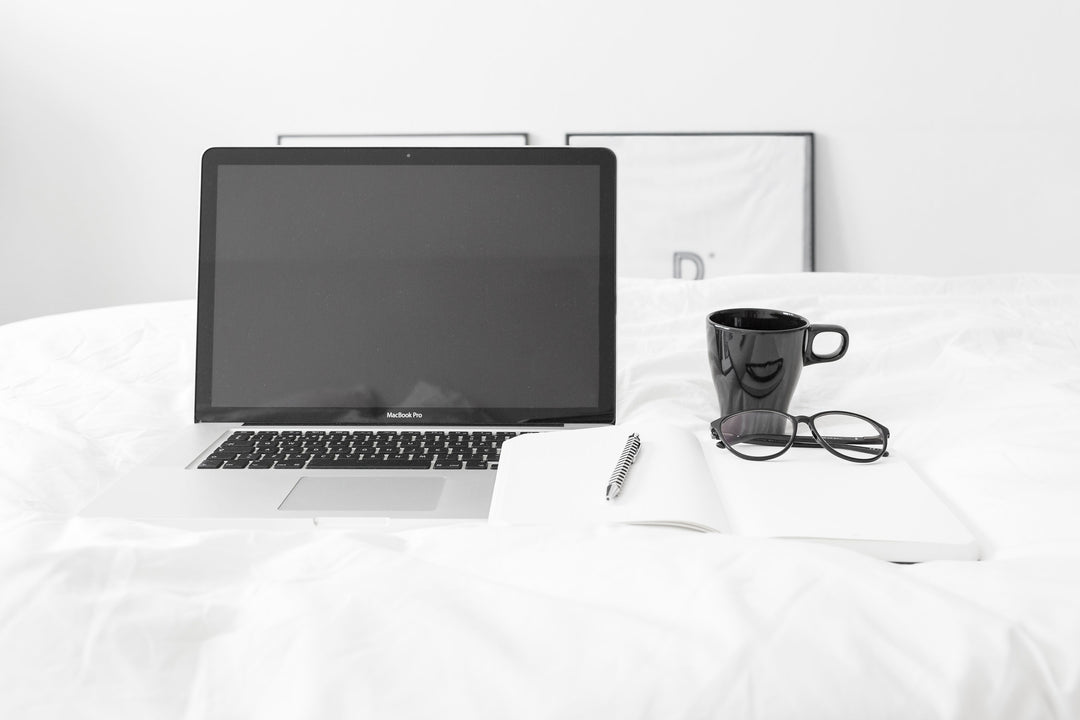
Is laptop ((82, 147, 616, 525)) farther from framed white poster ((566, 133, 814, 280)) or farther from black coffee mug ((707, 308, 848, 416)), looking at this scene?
framed white poster ((566, 133, 814, 280))

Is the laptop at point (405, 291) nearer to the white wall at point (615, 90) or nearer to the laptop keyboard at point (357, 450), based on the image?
the laptop keyboard at point (357, 450)

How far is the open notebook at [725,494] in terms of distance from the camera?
519mm

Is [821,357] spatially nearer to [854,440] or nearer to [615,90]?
[854,440]

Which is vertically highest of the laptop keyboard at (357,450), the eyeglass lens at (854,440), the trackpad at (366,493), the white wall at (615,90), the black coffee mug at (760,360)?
the white wall at (615,90)

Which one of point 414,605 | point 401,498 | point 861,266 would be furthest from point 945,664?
point 861,266

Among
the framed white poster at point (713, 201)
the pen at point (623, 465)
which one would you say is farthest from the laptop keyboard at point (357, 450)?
the framed white poster at point (713, 201)

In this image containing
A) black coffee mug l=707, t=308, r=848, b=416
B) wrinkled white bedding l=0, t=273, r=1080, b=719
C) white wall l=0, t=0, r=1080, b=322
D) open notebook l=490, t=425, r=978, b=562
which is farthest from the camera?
white wall l=0, t=0, r=1080, b=322

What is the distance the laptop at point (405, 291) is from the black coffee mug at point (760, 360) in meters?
0.10

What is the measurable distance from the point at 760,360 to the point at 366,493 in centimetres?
36

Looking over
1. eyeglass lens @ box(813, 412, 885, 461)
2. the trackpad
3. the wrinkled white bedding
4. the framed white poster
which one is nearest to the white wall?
the framed white poster

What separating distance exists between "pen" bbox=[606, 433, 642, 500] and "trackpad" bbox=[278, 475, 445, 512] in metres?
0.14

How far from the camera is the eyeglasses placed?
66 centimetres

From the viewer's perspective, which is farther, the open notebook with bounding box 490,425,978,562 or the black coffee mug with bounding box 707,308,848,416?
the black coffee mug with bounding box 707,308,848,416

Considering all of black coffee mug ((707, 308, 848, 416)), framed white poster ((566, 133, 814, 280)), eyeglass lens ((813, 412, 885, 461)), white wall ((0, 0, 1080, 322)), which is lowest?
eyeglass lens ((813, 412, 885, 461))
